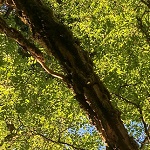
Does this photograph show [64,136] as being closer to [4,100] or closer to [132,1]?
[4,100]

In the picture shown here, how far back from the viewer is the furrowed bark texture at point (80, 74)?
17.5ft

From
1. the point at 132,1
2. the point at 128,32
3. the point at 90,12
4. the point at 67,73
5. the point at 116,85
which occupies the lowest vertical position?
the point at 67,73

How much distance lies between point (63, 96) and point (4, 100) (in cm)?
243

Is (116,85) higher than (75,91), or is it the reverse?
(116,85)

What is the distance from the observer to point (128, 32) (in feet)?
36.7

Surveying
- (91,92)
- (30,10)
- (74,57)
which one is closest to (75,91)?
(91,92)

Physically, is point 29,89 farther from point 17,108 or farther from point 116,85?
point 116,85

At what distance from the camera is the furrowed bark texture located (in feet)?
17.5

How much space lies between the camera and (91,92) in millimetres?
5582

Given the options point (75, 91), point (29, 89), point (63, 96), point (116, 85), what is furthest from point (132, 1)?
point (75, 91)

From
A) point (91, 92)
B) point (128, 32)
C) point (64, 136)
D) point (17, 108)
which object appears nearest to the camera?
point (91, 92)

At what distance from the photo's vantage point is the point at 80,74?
566 centimetres

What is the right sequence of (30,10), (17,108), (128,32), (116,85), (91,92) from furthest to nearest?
(17,108) → (116,85) → (128,32) → (30,10) → (91,92)

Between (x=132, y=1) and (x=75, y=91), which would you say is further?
(x=132, y=1)
